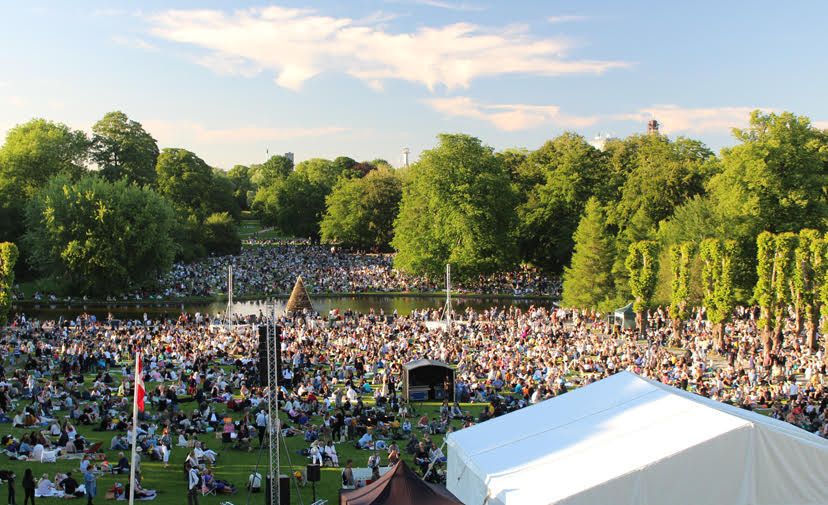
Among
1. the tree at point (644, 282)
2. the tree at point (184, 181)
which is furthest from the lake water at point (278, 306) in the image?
the tree at point (184, 181)

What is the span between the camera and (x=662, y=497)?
9578mm

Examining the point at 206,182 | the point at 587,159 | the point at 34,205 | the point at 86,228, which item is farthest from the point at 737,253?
the point at 206,182

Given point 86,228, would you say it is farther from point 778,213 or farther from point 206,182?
point 778,213

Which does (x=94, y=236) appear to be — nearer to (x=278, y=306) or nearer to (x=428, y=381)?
(x=278, y=306)

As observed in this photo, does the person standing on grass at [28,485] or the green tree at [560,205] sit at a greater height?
the green tree at [560,205]

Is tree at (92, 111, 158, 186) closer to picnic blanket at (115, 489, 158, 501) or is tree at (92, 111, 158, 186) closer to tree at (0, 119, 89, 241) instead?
tree at (0, 119, 89, 241)

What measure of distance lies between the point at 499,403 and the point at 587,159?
1572 inches

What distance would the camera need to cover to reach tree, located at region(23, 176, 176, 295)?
43.2 m

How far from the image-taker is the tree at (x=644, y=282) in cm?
3250

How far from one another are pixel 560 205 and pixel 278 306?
25.0m

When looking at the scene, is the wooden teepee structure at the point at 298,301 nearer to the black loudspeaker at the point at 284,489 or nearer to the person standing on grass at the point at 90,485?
the person standing on grass at the point at 90,485

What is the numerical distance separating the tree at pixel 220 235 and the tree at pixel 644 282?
4387cm

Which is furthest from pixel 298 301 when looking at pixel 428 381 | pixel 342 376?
pixel 428 381

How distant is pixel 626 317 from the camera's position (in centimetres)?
3369
